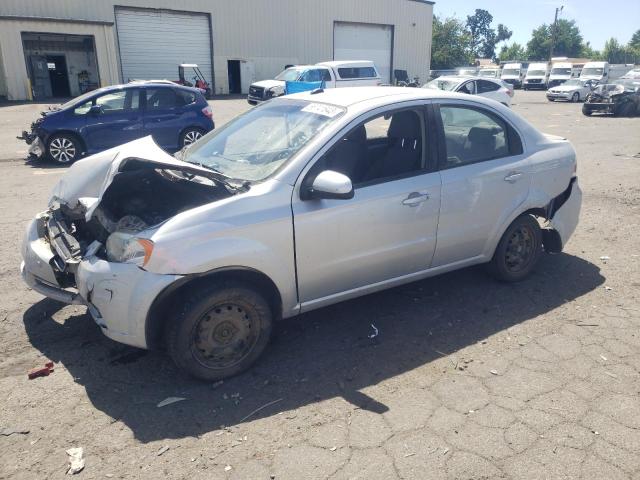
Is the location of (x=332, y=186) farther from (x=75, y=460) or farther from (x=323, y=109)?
(x=75, y=460)

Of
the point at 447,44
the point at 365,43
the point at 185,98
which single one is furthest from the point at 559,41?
the point at 185,98

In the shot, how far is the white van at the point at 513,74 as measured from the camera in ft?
148

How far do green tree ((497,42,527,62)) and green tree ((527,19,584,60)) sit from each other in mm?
1812

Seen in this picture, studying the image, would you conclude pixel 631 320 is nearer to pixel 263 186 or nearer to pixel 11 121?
pixel 263 186

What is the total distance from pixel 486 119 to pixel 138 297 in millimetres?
3162

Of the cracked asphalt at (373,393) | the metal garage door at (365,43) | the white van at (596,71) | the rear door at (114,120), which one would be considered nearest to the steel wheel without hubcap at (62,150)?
the rear door at (114,120)

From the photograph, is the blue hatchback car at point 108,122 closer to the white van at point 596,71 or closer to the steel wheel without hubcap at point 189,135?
the steel wheel without hubcap at point 189,135

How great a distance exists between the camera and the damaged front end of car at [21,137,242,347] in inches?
120

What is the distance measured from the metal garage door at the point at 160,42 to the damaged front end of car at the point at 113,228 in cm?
2980

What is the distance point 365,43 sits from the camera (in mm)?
39281

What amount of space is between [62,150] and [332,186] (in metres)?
9.42

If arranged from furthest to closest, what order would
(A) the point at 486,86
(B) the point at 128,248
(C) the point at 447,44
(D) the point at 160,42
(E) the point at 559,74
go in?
(C) the point at 447,44
(E) the point at 559,74
(D) the point at 160,42
(A) the point at 486,86
(B) the point at 128,248

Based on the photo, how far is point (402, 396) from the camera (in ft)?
10.5

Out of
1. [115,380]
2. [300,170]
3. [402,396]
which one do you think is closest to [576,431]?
[402,396]
